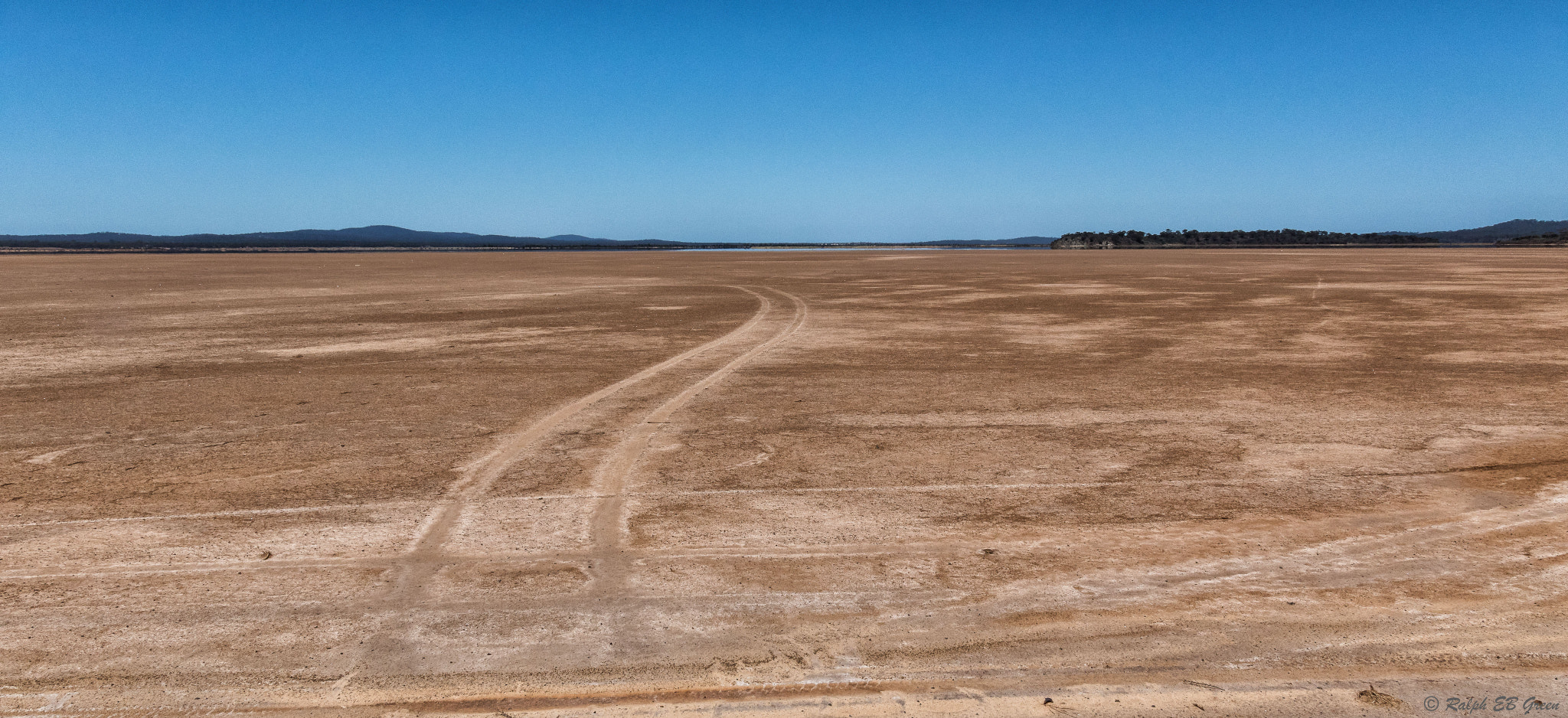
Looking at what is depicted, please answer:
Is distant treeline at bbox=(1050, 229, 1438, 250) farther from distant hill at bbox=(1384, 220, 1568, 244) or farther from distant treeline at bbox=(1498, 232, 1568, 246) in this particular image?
distant hill at bbox=(1384, 220, 1568, 244)

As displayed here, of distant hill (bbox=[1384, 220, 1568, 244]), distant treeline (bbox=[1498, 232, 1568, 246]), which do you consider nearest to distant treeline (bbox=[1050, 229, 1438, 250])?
distant treeline (bbox=[1498, 232, 1568, 246])

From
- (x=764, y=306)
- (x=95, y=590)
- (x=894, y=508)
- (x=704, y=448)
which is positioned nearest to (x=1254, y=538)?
(x=894, y=508)

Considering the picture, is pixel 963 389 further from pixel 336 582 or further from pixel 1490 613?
pixel 336 582

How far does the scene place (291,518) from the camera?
5.09 meters

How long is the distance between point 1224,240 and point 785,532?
12108cm

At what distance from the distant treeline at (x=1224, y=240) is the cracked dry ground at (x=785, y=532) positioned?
341 feet

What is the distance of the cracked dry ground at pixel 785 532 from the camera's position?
3309 millimetres

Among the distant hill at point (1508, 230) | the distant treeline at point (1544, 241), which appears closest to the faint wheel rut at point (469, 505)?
the distant treeline at point (1544, 241)

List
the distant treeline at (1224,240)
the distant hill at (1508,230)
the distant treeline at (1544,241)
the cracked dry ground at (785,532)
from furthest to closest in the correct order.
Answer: the distant hill at (1508,230) → the distant treeline at (1224,240) → the distant treeline at (1544,241) → the cracked dry ground at (785,532)

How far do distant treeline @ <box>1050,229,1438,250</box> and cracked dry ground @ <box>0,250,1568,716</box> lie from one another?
103911 millimetres

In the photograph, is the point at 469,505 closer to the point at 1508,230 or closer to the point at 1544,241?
the point at 1544,241

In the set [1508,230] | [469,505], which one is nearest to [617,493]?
[469,505]

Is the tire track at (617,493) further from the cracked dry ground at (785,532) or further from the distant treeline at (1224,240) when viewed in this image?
the distant treeline at (1224,240)

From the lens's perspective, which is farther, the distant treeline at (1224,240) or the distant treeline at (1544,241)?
the distant treeline at (1224,240)
